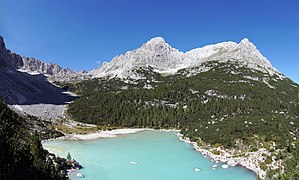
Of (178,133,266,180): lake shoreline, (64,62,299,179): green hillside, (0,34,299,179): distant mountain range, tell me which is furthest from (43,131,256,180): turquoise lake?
(64,62,299,179): green hillside

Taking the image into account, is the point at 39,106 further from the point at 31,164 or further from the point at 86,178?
the point at 31,164

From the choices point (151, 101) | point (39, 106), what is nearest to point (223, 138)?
point (151, 101)

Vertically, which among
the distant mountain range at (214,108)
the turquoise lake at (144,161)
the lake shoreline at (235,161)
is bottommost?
the turquoise lake at (144,161)

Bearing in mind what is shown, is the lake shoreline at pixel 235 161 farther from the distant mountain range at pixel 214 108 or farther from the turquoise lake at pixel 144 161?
the distant mountain range at pixel 214 108

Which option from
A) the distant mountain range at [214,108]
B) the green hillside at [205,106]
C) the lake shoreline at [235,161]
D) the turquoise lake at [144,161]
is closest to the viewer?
the turquoise lake at [144,161]

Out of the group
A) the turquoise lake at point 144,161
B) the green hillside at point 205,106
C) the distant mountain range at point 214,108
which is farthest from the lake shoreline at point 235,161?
the green hillside at point 205,106

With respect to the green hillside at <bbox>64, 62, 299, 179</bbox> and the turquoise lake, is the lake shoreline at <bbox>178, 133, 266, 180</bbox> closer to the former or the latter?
the turquoise lake

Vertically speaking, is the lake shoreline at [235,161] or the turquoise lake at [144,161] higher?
the lake shoreline at [235,161]

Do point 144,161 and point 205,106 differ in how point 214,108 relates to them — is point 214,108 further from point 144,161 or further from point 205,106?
point 144,161
